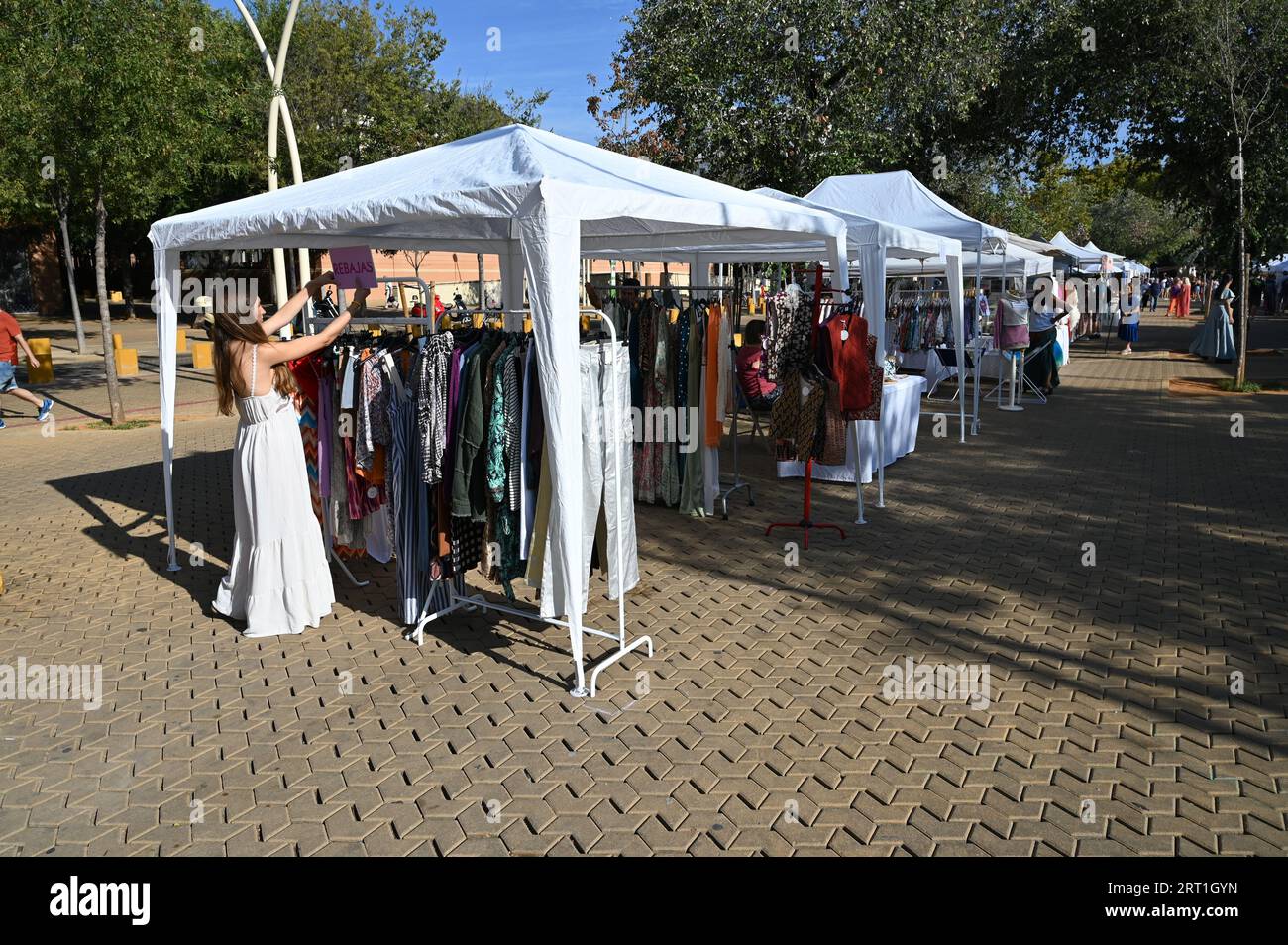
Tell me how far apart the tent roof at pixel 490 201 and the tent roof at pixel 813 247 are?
111 cm

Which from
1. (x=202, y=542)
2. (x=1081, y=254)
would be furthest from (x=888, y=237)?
(x=1081, y=254)

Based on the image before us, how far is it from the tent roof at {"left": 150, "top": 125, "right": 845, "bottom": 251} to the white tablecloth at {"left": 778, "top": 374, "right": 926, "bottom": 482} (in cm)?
279

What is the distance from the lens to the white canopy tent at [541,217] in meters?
4.32

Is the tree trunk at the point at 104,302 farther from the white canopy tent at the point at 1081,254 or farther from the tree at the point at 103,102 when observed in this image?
the white canopy tent at the point at 1081,254

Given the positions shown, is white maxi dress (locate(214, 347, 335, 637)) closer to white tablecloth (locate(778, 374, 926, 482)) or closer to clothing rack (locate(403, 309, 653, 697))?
clothing rack (locate(403, 309, 653, 697))

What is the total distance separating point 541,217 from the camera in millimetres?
4223

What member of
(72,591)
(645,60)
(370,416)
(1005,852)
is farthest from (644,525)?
(645,60)

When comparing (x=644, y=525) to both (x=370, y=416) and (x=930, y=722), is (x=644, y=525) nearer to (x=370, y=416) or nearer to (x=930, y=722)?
(x=370, y=416)

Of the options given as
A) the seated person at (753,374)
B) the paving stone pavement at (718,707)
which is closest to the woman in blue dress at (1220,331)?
the paving stone pavement at (718,707)

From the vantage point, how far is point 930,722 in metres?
4.37

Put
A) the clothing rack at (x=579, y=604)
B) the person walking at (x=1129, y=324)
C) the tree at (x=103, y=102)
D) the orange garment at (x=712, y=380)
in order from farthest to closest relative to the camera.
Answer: the person walking at (x=1129, y=324) < the tree at (x=103, y=102) < the orange garment at (x=712, y=380) < the clothing rack at (x=579, y=604)

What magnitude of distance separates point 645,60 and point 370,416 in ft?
44.7

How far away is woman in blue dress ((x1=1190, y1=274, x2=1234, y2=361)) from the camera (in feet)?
67.5

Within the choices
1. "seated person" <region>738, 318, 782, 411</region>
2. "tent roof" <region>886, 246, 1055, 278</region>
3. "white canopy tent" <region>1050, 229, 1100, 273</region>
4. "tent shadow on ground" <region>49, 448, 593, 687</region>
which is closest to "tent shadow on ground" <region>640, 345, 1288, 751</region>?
"seated person" <region>738, 318, 782, 411</region>
